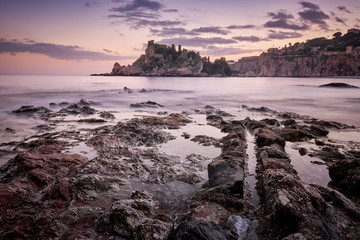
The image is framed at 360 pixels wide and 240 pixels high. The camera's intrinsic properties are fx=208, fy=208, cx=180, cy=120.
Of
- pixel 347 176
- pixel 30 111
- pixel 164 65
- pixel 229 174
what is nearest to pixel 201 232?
pixel 229 174

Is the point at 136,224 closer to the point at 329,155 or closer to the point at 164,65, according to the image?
the point at 329,155

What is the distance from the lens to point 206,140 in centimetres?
733

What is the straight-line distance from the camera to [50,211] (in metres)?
3.29

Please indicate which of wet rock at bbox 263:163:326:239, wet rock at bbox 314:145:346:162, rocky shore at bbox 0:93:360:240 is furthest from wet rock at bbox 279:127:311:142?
wet rock at bbox 263:163:326:239

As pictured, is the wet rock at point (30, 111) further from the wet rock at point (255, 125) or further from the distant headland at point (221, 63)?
the distant headland at point (221, 63)

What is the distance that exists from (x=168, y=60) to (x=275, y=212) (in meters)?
180

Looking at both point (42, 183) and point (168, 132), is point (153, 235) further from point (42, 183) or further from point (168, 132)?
point (168, 132)

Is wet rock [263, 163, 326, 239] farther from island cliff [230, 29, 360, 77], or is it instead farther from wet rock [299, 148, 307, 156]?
island cliff [230, 29, 360, 77]

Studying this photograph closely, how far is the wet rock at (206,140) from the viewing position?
275 inches

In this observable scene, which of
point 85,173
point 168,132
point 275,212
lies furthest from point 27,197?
point 168,132

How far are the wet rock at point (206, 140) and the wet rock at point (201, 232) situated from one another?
14.1 ft

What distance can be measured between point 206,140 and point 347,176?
397 cm

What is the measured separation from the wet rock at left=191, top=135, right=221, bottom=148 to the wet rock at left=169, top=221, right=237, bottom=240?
14.1 ft

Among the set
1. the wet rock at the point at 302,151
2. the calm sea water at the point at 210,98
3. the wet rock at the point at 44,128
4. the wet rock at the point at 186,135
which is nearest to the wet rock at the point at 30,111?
the calm sea water at the point at 210,98
